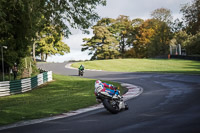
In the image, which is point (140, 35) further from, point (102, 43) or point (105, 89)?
point (105, 89)

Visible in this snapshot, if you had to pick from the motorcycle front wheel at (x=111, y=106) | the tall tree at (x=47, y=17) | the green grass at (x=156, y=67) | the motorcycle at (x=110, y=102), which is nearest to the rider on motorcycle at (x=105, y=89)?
the motorcycle at (x=110, y=102)

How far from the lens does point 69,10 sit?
19578 millimetres

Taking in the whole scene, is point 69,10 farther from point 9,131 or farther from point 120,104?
point 9,131

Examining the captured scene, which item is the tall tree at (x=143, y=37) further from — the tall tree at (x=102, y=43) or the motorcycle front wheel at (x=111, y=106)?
the motorcycle front wheel at (x=111, y=106)

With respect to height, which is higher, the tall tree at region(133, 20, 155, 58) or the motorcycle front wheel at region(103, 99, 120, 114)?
the tall tree at region(133, 20, 155, 58)

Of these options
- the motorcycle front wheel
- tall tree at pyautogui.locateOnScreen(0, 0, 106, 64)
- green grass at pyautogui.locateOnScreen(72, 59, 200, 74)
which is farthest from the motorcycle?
green grass at pyautogui.locateOnScreen(72, 59, 200, 74)

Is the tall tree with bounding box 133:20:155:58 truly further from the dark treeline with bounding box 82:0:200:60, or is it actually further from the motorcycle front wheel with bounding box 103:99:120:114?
the motorcycle front wheel with bounding box 103:99:120:114

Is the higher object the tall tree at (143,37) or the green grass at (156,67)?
the tall tree at (143,37)

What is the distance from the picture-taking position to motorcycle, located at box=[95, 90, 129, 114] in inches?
426

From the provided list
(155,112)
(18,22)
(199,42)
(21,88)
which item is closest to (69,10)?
(18,22)

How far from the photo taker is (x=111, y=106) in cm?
1087

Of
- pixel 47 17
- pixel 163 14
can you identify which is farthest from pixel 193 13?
pixel 47 17

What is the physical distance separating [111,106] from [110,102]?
29 centimetres

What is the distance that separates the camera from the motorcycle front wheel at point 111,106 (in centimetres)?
1080
